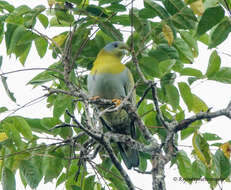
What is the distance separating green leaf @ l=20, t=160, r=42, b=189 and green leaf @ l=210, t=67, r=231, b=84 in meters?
1.50

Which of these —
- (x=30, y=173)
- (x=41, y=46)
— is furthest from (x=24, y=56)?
(x=30, y=173)

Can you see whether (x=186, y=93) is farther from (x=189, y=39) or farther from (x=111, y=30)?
(x=111, y=30)

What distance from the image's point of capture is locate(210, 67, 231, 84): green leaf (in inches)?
105

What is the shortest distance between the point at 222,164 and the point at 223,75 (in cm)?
65

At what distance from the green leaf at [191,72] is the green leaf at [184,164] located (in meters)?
0.61

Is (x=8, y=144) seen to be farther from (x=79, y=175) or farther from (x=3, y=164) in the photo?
(x=79, y=175)

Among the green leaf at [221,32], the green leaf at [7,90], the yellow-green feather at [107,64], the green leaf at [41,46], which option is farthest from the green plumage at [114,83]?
the green leaf at [221,32]

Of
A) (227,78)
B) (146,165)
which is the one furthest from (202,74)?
(146,165)

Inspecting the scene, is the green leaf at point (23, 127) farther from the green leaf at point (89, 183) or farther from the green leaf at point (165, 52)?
the green leaf at point (165, 52)

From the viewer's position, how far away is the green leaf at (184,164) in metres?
2.86

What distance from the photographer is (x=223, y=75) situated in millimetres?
2678

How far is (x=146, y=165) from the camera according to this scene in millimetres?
3436

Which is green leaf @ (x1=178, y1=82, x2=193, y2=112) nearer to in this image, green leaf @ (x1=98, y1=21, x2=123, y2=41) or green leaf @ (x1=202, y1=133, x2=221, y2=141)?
green leaf @ (x1=202, y1=133, x2=221, y2=141)

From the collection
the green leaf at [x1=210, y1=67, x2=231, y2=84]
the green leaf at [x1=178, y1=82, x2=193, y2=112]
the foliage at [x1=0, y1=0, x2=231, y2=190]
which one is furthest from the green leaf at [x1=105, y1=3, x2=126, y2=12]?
the green leaf at [x1=210, y1=67, x2=231, y2=84]
